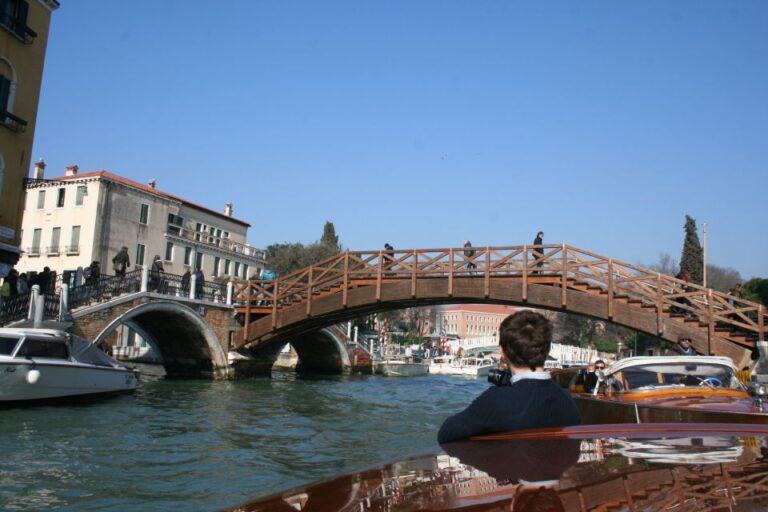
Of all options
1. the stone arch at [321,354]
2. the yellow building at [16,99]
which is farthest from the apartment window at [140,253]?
the yellow building at [16,99]

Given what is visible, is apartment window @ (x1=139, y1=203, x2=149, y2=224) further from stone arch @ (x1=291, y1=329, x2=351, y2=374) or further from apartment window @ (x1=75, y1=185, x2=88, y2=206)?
stone arch @ (x1=291, y1=329, x2=351, y2=374)

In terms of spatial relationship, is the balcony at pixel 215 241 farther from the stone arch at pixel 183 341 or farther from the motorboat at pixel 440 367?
the stone arch at pixel 183 341

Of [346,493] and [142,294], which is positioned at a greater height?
[142,294]

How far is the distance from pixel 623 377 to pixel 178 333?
1907 cm

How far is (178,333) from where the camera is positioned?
24562 millimetres

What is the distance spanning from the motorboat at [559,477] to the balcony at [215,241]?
4024cm

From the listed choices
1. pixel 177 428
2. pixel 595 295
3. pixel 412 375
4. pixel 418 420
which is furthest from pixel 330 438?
pixel 412 375

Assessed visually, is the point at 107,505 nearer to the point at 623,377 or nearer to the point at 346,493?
the point at 346,493

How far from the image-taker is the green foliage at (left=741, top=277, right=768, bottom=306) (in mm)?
34406

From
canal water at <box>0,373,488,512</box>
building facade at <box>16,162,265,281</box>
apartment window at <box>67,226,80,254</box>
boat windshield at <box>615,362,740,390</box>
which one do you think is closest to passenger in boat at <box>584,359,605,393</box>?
boat windshield at <box>615,362,740,390</box>

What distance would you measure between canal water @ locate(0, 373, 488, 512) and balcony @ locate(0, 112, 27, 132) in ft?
26.4

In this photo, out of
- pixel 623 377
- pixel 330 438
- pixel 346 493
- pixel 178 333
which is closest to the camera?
pixel 346 493

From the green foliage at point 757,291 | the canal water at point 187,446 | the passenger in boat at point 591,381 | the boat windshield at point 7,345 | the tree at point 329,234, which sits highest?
the tree at point 329,234

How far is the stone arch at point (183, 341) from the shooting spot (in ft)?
75.9
